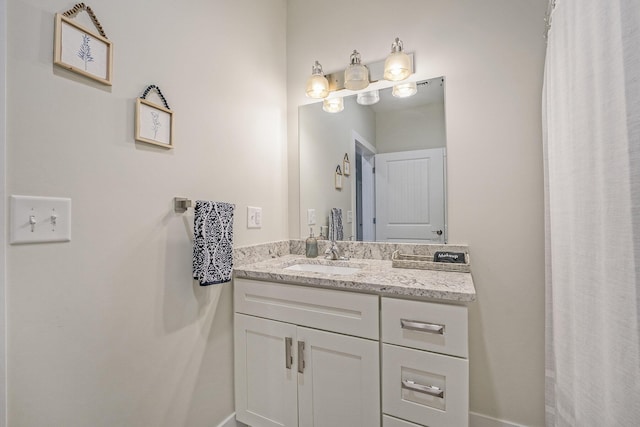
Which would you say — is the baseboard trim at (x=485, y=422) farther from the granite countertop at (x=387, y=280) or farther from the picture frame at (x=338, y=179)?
the picture frame at (x=338, y=179)

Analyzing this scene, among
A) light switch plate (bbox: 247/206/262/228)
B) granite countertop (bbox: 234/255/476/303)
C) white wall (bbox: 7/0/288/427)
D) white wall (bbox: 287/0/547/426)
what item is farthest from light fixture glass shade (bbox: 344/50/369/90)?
granite countertop (bbox: 234/255/476/303)

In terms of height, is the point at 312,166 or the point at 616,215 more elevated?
the point at 312,166

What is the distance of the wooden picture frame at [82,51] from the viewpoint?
2.59 feet

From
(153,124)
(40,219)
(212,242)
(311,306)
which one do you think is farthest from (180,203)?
(311,306)

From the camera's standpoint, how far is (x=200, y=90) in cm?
124

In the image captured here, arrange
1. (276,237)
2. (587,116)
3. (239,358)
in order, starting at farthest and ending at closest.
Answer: (276,237), (239,358), (587,116)

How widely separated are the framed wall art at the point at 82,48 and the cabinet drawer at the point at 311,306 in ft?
3.19

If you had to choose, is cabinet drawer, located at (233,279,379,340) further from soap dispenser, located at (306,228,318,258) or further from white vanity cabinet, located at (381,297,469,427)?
soap dispenser, located at (306,228,318,258)

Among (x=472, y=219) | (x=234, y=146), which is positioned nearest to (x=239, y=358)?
(x=234, y=146)

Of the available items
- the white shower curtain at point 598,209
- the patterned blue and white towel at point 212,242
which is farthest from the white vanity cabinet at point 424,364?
the patterned blue and white towel at point 212,242

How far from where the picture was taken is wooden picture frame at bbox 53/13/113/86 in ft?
2.59

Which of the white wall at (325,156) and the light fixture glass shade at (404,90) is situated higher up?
the light fixture glass shade at (404,90)

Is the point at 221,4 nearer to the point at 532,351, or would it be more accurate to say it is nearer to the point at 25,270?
the point at 25,270

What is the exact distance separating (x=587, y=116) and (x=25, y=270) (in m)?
1.49
